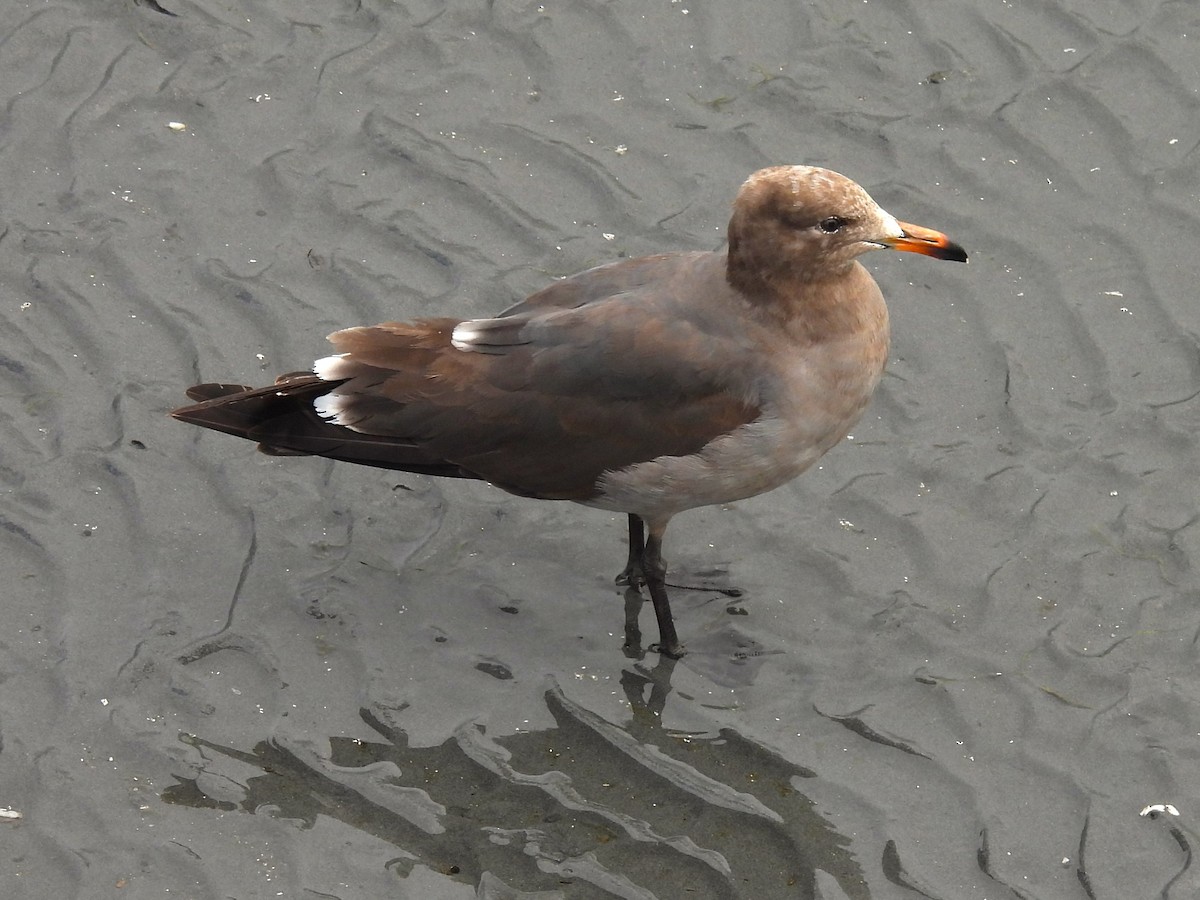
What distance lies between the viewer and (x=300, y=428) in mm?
5414

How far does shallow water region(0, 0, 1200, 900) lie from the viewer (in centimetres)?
483

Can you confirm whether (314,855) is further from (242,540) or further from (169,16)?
(169,16)

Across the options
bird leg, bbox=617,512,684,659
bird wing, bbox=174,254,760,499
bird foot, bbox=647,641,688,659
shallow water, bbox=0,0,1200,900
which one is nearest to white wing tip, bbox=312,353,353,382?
bird wing, bbox=174,254,760,499

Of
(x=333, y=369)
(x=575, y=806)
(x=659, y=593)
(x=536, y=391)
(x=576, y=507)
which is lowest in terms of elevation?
(x=575, y=806)

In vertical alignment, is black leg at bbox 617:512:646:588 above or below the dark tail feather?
below

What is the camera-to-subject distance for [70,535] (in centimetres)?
557

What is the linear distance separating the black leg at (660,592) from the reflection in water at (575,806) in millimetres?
365

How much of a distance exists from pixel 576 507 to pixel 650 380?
1.05m

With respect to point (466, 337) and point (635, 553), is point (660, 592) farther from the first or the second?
point (466, 337)

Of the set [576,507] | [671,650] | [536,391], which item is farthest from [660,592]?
[536,391]

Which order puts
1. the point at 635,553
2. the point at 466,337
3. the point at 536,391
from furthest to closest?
the point at 635,553, the point at 466,337, the point at 536,391

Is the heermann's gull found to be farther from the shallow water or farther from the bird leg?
the shallow water

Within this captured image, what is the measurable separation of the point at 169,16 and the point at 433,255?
1.98 meters

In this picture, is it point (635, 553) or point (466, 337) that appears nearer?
point (466, 337)
